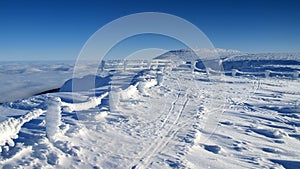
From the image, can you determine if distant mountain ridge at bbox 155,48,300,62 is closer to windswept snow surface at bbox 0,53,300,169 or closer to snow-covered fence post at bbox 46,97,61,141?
windswept snow surface at bbox 0,53,300,169

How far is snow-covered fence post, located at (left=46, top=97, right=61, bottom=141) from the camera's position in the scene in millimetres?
5859

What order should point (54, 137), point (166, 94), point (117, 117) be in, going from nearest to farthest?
point (54, 137), point (117, 117), point (166, 94)

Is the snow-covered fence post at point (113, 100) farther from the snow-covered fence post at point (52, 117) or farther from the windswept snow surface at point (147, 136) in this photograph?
the snow-covered fence post at point (52, 117)

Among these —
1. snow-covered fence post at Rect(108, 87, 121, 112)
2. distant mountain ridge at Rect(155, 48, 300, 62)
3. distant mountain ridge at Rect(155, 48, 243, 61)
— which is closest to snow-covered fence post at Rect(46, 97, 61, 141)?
snow-covered fence post at Rect(108, 87, 121, 112)

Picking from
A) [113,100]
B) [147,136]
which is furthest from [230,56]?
[147,136]

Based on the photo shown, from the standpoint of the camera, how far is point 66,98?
12102 mm

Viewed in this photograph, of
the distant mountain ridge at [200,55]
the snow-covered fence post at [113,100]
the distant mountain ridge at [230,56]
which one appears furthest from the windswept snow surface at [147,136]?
the distant mountain ridge at [200,55]

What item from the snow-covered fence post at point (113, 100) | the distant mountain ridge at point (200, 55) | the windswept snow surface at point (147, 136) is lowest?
the windswept snow surface at point (147, 136)

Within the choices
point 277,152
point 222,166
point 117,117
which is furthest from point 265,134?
point 117,117

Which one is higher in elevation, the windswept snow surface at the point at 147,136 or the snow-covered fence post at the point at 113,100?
the snow-covered fence post at the point at 113,100

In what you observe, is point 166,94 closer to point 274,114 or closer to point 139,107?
point 139,107

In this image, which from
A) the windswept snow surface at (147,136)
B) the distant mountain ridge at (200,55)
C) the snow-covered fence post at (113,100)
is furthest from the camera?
the distant mountain ridge at (200,55)

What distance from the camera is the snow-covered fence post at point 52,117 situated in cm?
586

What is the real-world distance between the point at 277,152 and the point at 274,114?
4421 millimetres
